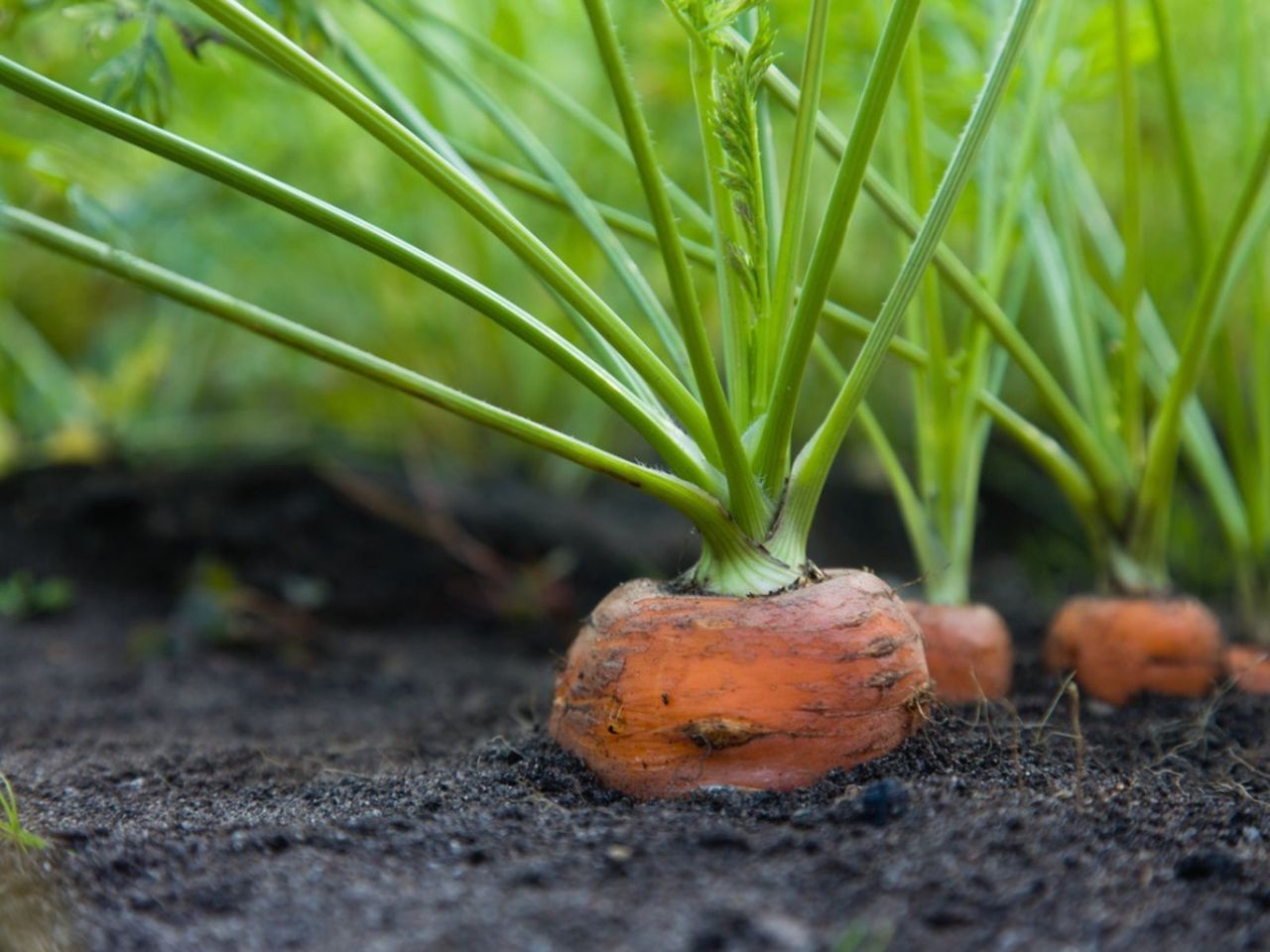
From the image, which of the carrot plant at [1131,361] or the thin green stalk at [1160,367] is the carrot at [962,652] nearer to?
the carrot plant at [1131,361]

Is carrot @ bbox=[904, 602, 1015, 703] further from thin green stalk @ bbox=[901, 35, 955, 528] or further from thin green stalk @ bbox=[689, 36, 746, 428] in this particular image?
thin green stalk @ bbox=[689, 36, 746, 428]

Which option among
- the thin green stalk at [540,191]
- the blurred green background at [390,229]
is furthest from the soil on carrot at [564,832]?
the blurred green background at [390,229]

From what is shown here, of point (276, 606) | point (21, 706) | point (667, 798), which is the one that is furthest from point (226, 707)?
point (667, 798)

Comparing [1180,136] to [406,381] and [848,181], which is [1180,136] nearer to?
[848,181]

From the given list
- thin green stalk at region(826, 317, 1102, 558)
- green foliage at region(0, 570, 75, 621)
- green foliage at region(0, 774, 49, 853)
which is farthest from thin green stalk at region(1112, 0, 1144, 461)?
green foliage at region(0, 570, 75, 621)

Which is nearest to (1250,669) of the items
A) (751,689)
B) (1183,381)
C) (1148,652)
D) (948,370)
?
(1148,652)
